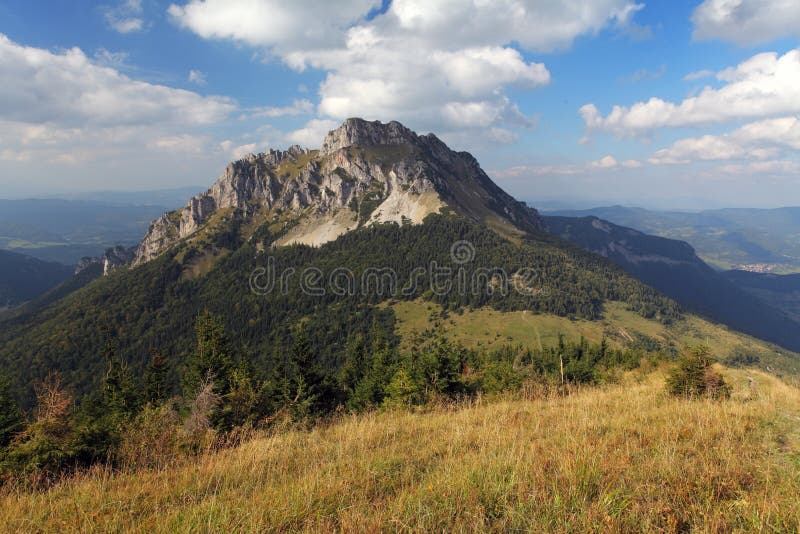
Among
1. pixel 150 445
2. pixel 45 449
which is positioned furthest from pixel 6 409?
pixel 150 445

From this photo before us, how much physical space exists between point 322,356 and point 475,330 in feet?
216

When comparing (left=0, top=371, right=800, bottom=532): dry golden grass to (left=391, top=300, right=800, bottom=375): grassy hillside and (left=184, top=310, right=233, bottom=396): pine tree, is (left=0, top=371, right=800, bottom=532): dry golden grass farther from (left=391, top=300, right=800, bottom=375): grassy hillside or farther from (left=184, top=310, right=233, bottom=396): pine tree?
(left=391, top=300, right=800, bottom=375): grassy hillside

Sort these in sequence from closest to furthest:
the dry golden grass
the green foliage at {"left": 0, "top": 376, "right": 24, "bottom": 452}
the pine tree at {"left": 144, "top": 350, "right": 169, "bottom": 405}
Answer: the dry golden grass → the green foliage at {"left": 0, "top": 376, "right": 24, "bottom": 452} → the pine tree at {"left": 144, "top": 350, "right": 169, "bottom": 405}

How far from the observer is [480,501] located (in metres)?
3.85

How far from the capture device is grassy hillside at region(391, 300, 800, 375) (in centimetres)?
14375

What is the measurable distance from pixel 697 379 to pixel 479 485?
1282 centimetres

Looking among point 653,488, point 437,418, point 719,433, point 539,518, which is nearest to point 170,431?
point 437,418

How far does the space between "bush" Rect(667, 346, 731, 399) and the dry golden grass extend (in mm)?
4277

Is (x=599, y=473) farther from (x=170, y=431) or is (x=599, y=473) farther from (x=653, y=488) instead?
(x=170, y=431)

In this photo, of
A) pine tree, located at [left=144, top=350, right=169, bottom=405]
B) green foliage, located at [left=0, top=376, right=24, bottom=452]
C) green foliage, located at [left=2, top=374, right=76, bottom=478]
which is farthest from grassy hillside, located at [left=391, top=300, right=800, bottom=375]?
green foliage, located at [left=2, top=374, right=76, bottom=478]

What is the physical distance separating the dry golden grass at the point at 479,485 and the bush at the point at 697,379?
4277 millimetres

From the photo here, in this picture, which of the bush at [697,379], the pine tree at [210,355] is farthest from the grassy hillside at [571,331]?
the bush at [697,379]

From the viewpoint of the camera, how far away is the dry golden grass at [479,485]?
344 cm

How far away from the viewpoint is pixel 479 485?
412 cm
